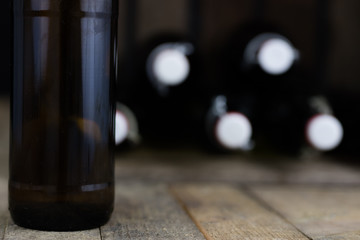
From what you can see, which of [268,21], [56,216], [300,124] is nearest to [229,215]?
[56,216]

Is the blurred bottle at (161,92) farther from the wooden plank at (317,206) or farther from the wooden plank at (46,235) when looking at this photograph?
the wooden plank at (46,235)

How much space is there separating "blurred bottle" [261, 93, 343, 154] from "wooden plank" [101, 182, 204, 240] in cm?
34

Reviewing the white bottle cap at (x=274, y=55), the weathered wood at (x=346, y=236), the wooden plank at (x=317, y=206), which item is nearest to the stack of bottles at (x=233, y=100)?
the white bottle cap at (x=274, y=55)

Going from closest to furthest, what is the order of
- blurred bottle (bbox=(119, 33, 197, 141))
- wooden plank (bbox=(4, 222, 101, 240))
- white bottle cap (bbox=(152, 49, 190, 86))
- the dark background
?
wooden plank (bbox=(4, 222, 101, 240))
white bottle cap (bbox=(152, 49, 190, 86))
blurred bottle (bbox=(119, 33, 197, 141))
the dark background

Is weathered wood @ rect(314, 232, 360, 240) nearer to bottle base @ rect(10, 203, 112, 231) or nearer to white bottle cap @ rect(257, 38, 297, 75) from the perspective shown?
bottle base @ rect(10, 203, 112, 231)

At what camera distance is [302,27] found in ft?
5.07

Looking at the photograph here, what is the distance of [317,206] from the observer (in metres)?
0.84

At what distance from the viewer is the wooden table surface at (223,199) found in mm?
672

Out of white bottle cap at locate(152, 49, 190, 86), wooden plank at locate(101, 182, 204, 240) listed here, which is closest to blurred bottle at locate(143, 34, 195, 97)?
white bottle cap at locate(152, 49, 190, 86)

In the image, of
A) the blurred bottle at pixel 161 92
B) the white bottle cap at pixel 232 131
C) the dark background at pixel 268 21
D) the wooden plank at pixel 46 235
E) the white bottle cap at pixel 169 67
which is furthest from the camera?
the dark background at pixel 268 21

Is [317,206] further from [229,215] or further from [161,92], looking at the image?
[161,92]

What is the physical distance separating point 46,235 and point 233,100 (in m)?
0.66

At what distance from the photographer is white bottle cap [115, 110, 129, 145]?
1.13 m

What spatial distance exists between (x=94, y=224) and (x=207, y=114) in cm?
58
